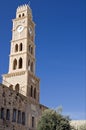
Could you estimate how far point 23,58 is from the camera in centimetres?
5122

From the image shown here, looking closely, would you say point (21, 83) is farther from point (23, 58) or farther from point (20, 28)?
point (20, 28)

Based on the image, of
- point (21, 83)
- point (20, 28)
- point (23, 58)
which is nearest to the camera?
point (21, 83)

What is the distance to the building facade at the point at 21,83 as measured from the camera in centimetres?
4253

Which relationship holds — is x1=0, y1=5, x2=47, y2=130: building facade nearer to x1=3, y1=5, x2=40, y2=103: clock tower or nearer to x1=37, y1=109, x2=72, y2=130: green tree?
x1=3, y1=5, x2=40, y2=103: clock tower

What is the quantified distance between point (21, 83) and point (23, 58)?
15.2 feet

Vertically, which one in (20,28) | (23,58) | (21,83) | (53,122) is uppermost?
(20,28)

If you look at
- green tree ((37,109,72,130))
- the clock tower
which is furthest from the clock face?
green tree ((37,109,72,130))

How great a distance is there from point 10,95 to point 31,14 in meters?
19.4

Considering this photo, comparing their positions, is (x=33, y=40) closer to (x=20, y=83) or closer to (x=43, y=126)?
(x=20, y=83)

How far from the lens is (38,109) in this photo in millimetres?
51438

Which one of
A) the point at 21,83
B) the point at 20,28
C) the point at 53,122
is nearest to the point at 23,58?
the point at 21,83

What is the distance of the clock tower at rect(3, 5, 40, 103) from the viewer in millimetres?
49156

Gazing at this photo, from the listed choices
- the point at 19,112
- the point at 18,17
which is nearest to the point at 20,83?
the point at 19,112

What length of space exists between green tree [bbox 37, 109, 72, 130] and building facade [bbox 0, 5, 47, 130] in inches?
Result: 183
